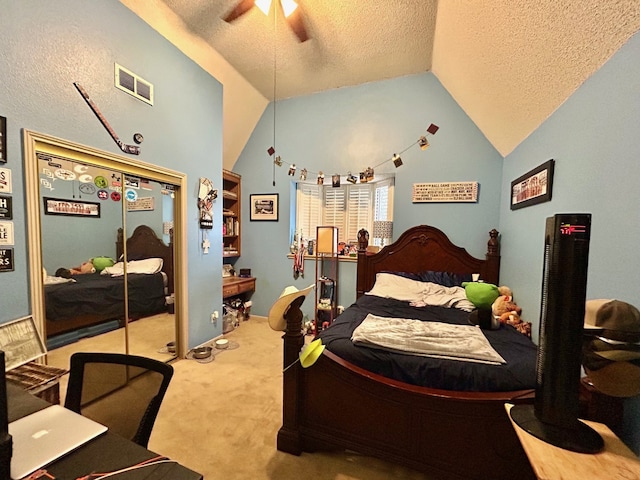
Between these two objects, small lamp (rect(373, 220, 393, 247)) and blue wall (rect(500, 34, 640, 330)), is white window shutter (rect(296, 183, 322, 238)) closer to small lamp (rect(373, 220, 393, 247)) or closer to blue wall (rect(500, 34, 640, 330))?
small lamp (rect(373, 220, 393, 247))

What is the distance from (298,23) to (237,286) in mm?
3078

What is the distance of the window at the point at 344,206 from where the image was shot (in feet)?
12.4

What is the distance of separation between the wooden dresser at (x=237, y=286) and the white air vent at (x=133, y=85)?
2245 mm

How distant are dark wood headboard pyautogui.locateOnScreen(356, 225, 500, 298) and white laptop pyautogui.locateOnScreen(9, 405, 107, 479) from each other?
288 cm

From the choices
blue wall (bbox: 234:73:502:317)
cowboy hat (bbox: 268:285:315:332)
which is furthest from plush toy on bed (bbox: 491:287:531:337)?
cowboy hat (bbox: 268:285:315:332)

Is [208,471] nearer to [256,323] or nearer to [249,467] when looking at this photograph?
[249,467]

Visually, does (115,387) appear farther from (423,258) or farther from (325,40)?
(325,40)

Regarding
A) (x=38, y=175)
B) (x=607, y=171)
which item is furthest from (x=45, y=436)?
(x=607, y=171)

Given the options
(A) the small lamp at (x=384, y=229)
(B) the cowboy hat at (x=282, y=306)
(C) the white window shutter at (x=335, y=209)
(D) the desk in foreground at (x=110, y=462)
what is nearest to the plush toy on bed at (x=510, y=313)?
(A) the small lamp at (x=384, y=229)

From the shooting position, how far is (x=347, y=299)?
12.5ft

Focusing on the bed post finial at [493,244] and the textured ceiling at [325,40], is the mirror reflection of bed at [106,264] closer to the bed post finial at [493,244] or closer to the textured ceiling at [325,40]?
the textured ceiling at [325,40]

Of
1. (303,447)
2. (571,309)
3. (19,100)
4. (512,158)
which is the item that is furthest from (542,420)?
(19,100)

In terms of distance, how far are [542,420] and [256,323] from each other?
3578 mm

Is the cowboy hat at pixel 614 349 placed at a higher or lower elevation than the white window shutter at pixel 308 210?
lower
